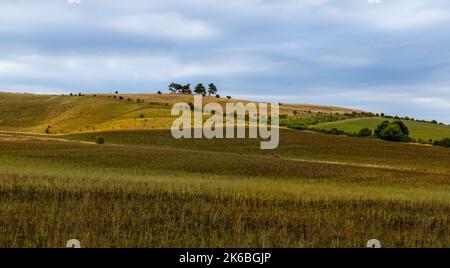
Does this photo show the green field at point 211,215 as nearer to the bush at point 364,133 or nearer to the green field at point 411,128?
the bush at point 364,133

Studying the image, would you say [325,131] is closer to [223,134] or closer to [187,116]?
[223,134]

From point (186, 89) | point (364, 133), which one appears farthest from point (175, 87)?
point (364, 133)

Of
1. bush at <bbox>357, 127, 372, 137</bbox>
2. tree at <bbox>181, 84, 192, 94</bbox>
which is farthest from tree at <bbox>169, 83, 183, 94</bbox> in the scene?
bush at <bbox>357, 127, 372, 137</bbox>

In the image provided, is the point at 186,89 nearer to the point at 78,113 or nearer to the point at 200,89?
the point at 200,89

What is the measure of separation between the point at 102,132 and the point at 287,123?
39.3 m

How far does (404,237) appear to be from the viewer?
11.9 metres
